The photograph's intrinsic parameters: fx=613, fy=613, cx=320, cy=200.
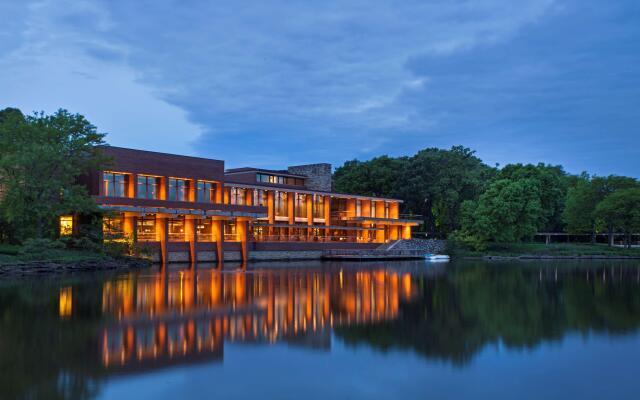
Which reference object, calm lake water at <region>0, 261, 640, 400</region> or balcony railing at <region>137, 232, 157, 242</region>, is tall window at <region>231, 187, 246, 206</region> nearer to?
balcony railing at <region>137, 232, 157, 242</region>

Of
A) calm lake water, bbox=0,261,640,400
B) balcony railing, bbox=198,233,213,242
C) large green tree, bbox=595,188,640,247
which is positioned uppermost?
large green tree, bbox=595,188,640,247

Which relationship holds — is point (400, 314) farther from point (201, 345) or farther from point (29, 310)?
point (29, 310)

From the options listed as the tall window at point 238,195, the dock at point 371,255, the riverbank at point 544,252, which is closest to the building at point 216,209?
the tall window at point 238,195

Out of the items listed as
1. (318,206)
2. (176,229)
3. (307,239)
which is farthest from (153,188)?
(318,206)

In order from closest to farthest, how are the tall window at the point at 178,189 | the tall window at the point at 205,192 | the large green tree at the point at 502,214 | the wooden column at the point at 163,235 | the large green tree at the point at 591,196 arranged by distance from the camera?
the wooden column at the point at 163,235 → the tall window at the point at 178,189 → the tall window at the point at 205,192 → the large green tree at the point at 502,214 → the large green tree at the point at 591,196

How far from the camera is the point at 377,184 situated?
88.6m

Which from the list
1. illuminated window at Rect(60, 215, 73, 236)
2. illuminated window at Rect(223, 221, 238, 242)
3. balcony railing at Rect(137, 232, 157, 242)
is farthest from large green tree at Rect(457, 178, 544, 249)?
illuminated window at Rect(60, 215, 73, 236)

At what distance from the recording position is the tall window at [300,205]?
233 ft

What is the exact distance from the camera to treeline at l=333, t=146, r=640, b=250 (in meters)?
74.9

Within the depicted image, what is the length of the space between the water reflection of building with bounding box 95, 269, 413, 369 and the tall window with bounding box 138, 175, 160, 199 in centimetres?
2624

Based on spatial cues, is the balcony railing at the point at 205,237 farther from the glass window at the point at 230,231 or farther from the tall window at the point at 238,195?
the tall window at the point at 238,195

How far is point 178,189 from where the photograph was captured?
55344 millimetres

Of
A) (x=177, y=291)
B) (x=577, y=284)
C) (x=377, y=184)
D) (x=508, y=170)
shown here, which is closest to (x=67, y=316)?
(x=177, y=291)

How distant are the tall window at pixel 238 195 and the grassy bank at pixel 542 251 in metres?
28.0
